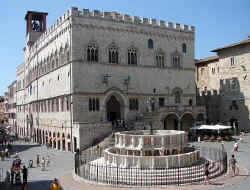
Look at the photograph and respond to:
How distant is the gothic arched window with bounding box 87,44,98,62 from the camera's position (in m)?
35.2

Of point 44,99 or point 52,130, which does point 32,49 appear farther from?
point 52,130

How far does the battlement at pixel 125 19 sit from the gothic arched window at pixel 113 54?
11.6 feet

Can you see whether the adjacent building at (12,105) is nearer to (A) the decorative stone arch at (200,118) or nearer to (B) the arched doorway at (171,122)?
(B) the arched doorway at (171,122)

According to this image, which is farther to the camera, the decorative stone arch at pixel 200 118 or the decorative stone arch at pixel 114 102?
the decorative stone arch at pixel 200 118

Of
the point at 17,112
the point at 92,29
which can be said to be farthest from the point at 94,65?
the point at 17,112

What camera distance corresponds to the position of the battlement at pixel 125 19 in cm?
3456

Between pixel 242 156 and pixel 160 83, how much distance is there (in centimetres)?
1703

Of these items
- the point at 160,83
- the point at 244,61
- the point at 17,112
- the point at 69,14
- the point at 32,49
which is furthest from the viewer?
the point at 17,112

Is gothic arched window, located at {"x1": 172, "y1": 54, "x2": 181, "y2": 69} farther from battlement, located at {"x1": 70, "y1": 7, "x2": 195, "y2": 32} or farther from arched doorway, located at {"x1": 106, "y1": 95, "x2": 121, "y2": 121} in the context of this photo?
arched doorway, located at {"x1": 106, "y1": 95, "x2": 121, "y2": 121}

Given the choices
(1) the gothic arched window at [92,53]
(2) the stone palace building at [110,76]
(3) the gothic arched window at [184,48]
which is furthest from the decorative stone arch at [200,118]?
(1) the gothic arched window at [92,53]

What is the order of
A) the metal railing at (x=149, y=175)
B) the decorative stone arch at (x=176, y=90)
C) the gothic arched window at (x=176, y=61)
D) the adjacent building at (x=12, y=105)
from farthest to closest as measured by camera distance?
1. the adjacent building at (x=12, y=105)
2. the gothic arched window at (x=176, y=61)
3. the decorative stone arch at (x=176, y=90)
4. the metal railing at (x=149, y=175)

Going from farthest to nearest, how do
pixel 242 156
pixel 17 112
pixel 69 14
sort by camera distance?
pixel 17 112
pixel 69 14
pixel 242 156

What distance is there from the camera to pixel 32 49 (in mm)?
53094

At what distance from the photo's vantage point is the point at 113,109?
Result: 37.2 m
